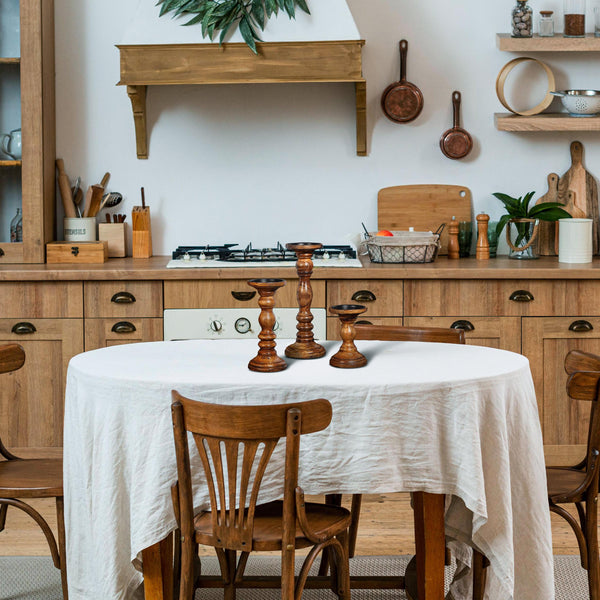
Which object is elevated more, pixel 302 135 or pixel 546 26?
pixel 546 26

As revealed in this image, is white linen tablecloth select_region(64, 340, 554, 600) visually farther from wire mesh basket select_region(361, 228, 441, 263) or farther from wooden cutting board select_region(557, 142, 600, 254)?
wooden cutting board select_region(557, 142, 600, 254)

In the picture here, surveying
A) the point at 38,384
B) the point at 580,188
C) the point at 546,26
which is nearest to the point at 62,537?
the point at 38,384

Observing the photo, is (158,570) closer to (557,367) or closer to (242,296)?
(242,296)

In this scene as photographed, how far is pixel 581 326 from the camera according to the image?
345 centimetres

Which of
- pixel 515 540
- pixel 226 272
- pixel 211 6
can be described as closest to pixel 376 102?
pixel 211 6

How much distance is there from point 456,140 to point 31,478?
8.56ft

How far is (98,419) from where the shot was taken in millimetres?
2006

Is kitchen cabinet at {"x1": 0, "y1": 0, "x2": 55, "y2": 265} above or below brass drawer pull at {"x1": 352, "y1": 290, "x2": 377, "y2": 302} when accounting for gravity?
above

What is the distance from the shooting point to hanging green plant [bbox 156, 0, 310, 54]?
354 cm

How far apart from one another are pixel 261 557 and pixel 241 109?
85.3 inches

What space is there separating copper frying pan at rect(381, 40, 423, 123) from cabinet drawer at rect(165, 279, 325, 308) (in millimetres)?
1049

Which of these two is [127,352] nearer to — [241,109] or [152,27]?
[152,27]

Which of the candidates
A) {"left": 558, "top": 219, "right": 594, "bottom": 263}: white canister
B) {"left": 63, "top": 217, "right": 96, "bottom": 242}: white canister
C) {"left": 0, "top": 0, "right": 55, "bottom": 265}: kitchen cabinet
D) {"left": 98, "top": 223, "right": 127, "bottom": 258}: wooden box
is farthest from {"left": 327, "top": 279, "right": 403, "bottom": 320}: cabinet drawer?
{"left": 0, "top": 0, "right": 55, "bottom": 265}: kitchen cabinet

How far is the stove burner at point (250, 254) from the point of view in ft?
12.0
